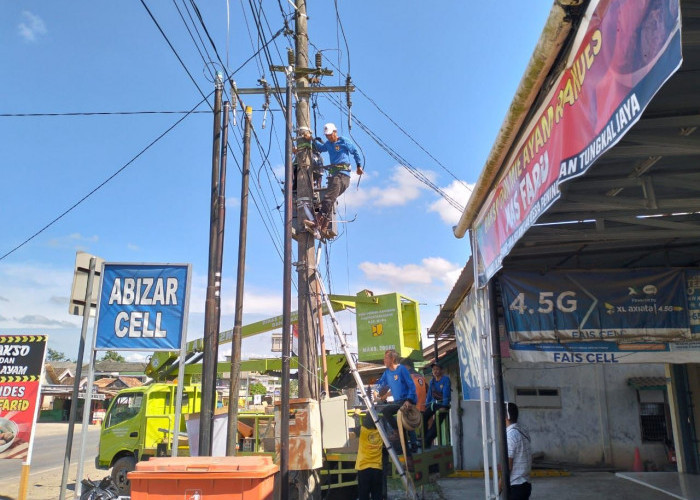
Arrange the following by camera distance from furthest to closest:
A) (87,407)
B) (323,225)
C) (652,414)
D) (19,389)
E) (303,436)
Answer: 1. (652,414)
2. (19,389)
3. (323,225)
4. (87,407)
5. (303,436)

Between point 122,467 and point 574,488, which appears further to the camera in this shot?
point 122,467

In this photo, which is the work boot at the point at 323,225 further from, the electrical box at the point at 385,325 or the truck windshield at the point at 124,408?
the truck windshield at the point at 124,408

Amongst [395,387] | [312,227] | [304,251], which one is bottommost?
[395,387]

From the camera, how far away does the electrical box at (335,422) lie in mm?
7739

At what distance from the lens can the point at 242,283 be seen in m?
11.1

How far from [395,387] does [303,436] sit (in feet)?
6.20

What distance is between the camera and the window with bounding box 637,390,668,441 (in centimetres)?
1170

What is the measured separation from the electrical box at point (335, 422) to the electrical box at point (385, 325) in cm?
453

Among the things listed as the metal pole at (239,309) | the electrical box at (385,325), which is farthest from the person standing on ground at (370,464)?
the electrical box at (385,325)

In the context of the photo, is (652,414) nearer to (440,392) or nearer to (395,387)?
(440,392)

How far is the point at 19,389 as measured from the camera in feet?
32.1

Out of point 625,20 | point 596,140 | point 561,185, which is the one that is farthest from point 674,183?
point 625,20

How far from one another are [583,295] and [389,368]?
3.11 m

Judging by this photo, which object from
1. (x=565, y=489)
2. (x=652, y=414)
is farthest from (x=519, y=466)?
(x=652, y=414)
